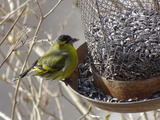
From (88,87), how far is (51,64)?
0.60 m

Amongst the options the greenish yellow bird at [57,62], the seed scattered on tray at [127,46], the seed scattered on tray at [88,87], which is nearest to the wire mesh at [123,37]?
the seed scattered on tray at [127,46]

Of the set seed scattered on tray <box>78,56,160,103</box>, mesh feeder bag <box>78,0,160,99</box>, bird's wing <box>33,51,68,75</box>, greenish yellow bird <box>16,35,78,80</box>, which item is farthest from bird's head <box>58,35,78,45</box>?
mesh feeder bag <box>78,0,160,99</box>

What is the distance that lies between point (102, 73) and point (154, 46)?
1.57 ft

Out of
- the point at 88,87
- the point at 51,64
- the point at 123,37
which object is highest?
the point at 123,37

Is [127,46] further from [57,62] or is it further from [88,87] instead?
[57,62]

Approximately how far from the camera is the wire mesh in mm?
2865

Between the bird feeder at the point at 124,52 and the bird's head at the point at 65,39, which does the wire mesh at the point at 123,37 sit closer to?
the bird feeder at the point at 124,52

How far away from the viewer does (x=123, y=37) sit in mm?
2973

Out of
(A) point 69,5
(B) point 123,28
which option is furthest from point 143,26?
(A) point 69,5

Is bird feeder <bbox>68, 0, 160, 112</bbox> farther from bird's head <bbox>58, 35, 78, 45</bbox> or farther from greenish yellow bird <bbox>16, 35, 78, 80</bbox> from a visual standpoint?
bird's head <bbox>58, 35, 78, 45</bbox>

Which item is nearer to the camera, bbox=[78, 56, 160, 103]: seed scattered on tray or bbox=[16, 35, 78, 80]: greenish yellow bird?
bbox=[78, 56, 160, 103]: seed scattered on tray

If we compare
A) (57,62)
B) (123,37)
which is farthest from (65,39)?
(123,37)

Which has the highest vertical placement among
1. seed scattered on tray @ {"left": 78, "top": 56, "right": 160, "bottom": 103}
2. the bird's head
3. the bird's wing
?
the bird's head

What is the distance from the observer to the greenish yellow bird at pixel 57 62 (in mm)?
3431
